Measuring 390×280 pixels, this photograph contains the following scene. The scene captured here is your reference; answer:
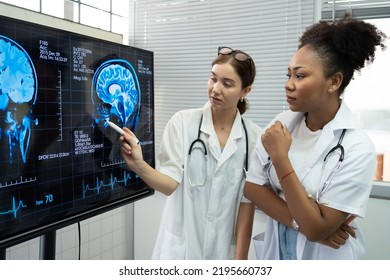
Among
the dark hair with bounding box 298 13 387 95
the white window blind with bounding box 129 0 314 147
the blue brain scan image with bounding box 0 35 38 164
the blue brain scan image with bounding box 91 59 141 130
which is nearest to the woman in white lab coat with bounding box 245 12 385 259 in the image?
the dark hair with bounding box 298 13 387 95

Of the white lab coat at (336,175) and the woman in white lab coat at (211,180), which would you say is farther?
the woman in white lab coat at (211,180)

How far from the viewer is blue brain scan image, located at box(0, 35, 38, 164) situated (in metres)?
1.02

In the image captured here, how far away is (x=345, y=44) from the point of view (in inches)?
47.1

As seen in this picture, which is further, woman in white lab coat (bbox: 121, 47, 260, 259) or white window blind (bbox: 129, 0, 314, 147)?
white window blind (bbox: 129, 0, 314, 147)

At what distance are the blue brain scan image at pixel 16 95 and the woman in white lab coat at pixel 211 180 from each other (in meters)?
0.56

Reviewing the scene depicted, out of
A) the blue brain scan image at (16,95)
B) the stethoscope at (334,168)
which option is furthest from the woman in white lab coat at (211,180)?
the blue brain scan image at (16,95)

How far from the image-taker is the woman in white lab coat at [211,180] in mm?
1469

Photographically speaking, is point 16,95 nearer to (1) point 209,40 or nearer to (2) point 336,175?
(2) point 336,175

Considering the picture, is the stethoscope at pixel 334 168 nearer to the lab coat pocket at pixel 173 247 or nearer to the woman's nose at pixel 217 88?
the woman's nose at pixel 217 88

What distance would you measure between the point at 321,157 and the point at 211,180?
0.47 meters

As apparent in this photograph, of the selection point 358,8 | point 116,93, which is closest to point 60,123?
point 116,93

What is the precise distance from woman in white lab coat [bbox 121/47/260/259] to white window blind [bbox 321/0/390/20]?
0.94 meters

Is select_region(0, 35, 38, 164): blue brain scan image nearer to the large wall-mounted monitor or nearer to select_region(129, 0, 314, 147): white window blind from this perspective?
the large wall-mounted monitor
